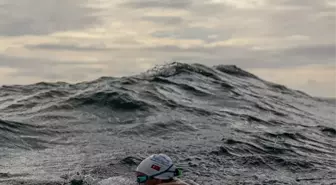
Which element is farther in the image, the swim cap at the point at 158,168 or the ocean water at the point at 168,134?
the ocean water at the point at 168,134

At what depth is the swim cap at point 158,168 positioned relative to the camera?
30.7 feet

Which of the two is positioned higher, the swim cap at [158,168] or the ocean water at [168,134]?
the swim cap at [158,168]

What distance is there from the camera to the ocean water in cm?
1518

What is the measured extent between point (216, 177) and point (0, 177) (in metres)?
5.28

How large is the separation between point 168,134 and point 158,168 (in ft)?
35.3

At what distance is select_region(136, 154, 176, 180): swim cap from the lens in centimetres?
934

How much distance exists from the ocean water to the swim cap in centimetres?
451

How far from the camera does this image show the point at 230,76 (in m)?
39.1

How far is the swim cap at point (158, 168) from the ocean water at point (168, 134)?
4509 millimetres

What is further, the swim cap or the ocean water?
the ocean water

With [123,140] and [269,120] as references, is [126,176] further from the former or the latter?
[269,120]

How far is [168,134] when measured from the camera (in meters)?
20.1

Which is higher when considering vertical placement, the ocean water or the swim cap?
the swim cap

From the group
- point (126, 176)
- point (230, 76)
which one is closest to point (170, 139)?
point (126, 176)
